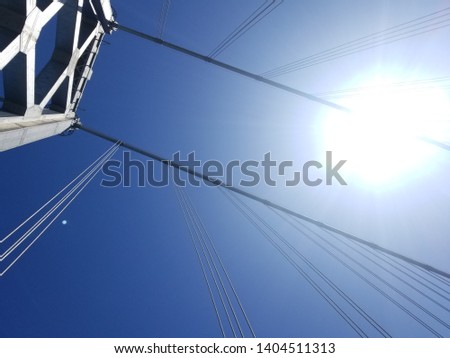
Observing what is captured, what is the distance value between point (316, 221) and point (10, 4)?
960 centimetres

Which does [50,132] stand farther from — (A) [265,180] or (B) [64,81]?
(A) [265,180]

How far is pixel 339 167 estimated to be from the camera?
Answer: 620 inches

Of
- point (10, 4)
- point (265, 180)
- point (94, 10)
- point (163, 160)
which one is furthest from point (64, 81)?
point (265, 180)

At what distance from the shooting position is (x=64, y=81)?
8.54 m

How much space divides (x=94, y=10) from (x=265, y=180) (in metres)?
10.2

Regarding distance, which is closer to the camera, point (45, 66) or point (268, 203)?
point (45, 66)

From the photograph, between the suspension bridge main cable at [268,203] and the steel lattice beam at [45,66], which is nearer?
the steel lattice beam at [45,66]

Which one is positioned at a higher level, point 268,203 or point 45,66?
point 45,66

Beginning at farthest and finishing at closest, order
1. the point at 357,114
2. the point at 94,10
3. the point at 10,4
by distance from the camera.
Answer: the point at 357,114 → the point at 94,10 → the point at 10,4

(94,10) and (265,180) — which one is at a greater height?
(94,10)

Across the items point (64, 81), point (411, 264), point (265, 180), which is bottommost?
point (411, 264)

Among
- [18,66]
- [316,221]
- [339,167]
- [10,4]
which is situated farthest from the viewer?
[339,167]

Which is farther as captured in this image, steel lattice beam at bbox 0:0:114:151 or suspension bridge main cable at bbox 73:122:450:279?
suspension bridge main cable at bbox 73:122:450:279

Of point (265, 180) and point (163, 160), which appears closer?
point (163, 160)
